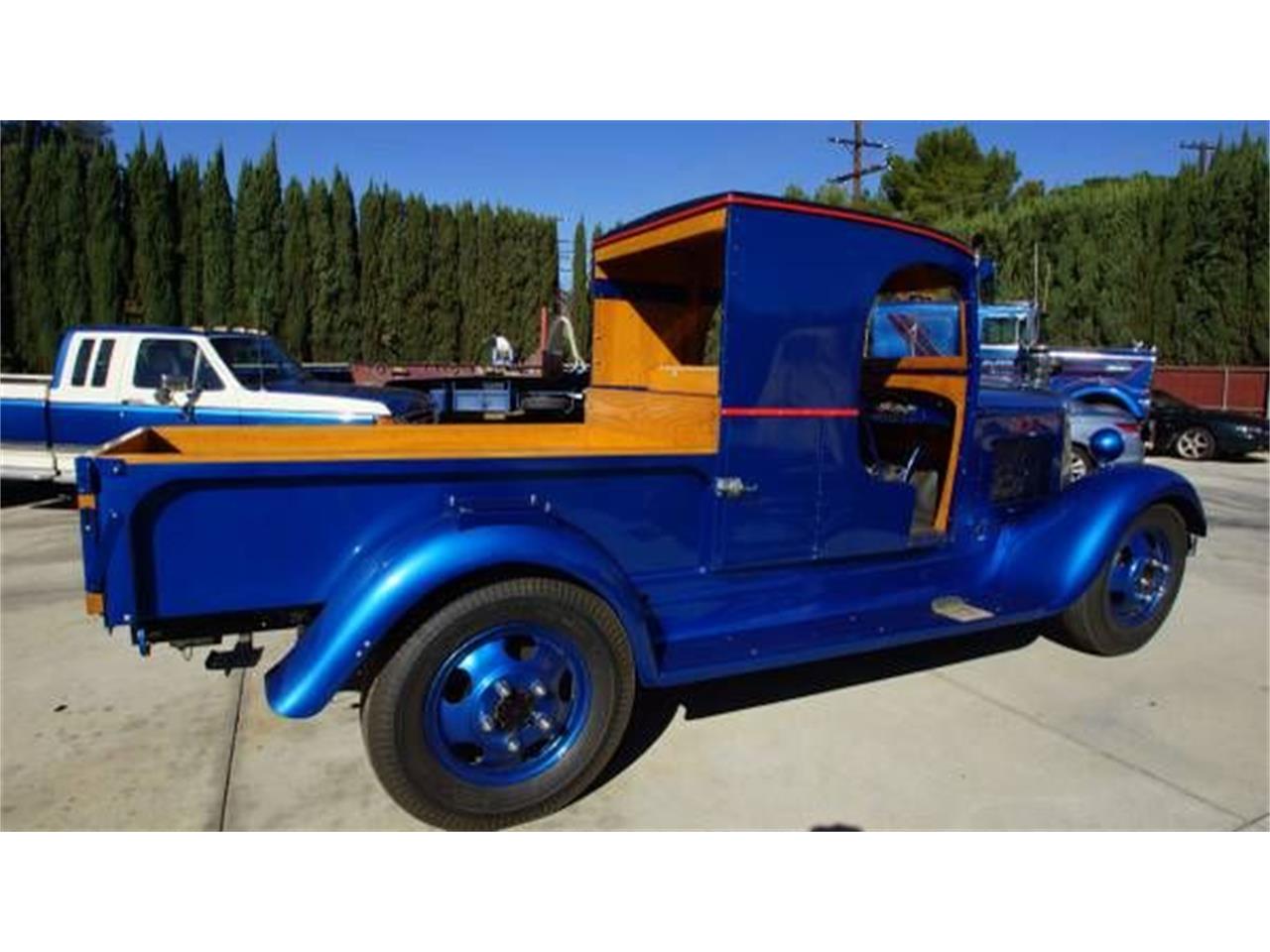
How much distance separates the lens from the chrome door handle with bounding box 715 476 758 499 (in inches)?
132

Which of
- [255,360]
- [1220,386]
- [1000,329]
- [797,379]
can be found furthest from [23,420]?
[1220,386]

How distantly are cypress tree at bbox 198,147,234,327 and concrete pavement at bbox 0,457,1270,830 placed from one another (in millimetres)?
16356

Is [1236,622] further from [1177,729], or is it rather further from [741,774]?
[741,774]

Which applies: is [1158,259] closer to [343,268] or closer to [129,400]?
[343,268]

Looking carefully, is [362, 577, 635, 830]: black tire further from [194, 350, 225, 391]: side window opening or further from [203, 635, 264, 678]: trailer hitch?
[194, 350, 225, 391]: side window opening

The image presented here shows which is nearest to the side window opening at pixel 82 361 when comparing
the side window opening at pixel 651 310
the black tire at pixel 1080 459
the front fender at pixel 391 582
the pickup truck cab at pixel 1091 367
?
the side window opening at pixel 651 310

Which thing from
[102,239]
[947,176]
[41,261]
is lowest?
[41,261]

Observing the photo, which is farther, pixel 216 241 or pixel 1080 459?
pixel 216 241

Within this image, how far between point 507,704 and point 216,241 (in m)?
19.7

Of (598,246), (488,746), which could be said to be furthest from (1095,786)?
(598,246)

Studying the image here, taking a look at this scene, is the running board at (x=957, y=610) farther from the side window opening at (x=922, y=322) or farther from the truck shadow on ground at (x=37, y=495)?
the truck shadow on ground at (x=37, y=495)

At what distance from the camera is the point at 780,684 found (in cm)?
415

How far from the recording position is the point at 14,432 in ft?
26.1

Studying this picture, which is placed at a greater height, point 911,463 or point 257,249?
point 257,249
